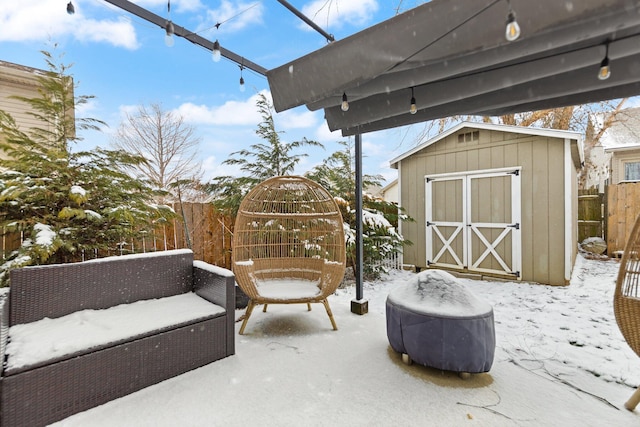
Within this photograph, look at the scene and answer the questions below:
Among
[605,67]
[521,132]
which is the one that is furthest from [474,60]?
[521,132]

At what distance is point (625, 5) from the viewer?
2.81 ft

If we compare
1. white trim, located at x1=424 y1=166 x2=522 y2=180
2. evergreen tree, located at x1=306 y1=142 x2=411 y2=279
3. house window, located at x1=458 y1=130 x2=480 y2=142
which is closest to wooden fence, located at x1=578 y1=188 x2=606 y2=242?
white trim, located at x1=424 y1=166 x2=522 y2=180

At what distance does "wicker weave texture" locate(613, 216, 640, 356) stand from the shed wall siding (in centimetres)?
305

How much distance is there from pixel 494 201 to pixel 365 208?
2.03 meters

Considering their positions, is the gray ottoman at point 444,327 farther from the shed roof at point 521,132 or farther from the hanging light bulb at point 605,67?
the shed roof at point 521,132

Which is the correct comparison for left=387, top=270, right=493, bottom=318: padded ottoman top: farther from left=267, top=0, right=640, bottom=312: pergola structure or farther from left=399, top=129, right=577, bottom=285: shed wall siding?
left=399, top=129, right=577, bottom=285: shed wall siding

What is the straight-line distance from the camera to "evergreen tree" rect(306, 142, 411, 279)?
426 centimetres

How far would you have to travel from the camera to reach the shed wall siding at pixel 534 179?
4156 mm

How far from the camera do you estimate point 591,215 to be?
6.31 metres

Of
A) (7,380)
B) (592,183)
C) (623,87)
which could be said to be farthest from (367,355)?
(592,183)

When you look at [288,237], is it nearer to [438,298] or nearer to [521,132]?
[438,298]

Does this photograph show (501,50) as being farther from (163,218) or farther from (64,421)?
(163,218)

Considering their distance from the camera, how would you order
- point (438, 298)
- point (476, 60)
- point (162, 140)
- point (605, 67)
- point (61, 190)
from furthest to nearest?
point (162, 140) → point (61, 190) → point (438, 298) → point (476, 60) → point (605, 67)

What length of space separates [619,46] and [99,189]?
354 cm
